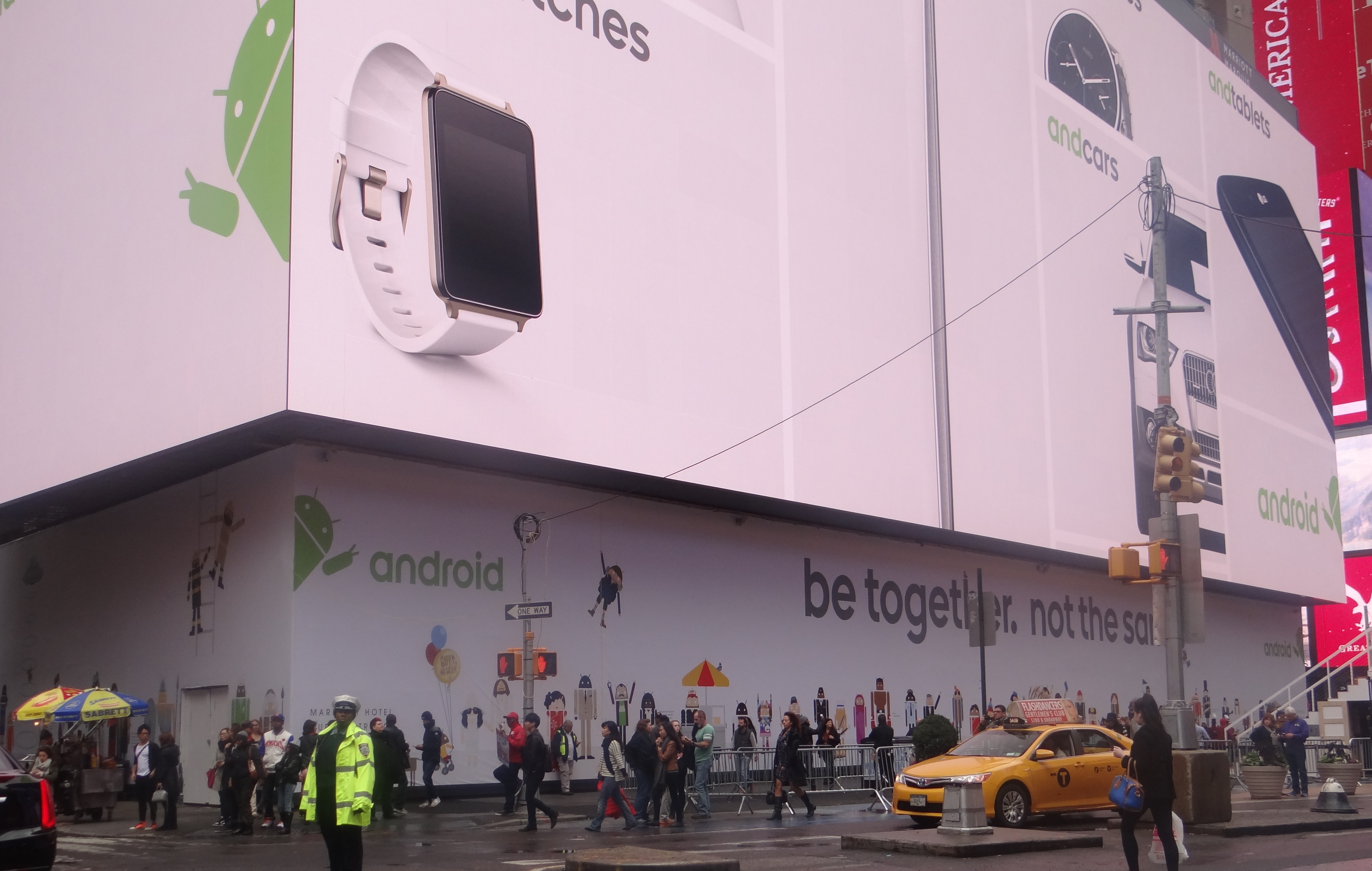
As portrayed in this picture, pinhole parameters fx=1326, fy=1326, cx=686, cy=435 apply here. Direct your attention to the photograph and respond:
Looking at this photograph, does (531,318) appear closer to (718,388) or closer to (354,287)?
(354,287)

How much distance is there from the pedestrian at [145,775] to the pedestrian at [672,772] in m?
7.74

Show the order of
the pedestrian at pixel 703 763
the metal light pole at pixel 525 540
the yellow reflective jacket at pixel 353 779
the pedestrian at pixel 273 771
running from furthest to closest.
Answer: the metal light pole at pixel 525 540 → the pedestrian at pixel 703 763 → the pedestrian at pixel 273 771 → the yellow reflective jacket at pixel 353 779

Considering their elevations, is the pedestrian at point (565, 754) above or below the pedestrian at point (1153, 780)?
below

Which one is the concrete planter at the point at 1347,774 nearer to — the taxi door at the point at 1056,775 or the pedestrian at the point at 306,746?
the taxi door at the point at 1056,775

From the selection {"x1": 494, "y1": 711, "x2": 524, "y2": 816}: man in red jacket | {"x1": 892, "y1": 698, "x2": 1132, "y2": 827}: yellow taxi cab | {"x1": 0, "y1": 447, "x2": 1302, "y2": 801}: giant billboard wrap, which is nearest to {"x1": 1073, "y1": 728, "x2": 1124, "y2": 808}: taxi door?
{"x1": 892, "y1": 698, "x2": 1132, "y2": 827}: yellow taxi cab

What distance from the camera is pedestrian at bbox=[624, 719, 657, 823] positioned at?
1933 centimetres

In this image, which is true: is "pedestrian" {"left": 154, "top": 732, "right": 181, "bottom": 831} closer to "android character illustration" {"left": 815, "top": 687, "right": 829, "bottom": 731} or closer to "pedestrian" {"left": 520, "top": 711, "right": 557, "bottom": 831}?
"pedestrian" {"left": 520, "top": 711, "right": 557, "bottom": 831}

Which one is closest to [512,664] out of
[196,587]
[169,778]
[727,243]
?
[169,778]

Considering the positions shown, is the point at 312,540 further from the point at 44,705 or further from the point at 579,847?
the point at 579,847

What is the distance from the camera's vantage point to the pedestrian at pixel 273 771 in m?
19.2

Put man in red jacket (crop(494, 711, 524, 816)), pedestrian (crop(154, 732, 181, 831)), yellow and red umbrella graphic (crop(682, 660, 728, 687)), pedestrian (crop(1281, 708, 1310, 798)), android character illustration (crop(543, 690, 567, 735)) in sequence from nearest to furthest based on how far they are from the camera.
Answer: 1. pedestrian (crop(154, 732, 181, 831))
2. man in red jacket (crop(494, 711, 524, 816))
3. pedestrian (crop(1281, 708, 1310, 798))
4. android character illustration (crop(543, 690, 567, 735))
5. yellow and red umbrella graphic (crop(682, 660, 728, 687))

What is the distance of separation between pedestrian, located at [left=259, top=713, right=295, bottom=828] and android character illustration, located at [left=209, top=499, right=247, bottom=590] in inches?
197

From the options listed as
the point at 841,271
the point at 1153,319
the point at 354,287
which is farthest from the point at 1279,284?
the point at 354,287

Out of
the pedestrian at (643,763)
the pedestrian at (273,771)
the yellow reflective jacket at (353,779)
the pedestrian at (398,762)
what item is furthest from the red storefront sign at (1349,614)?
the yellow reflective jacket at (353,779)
